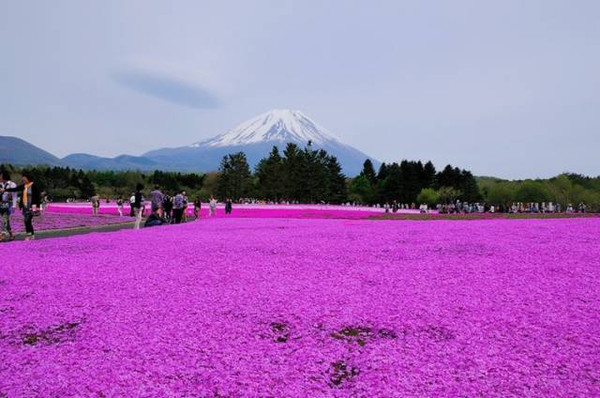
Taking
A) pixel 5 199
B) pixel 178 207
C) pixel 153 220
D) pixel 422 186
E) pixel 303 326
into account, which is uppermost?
pixel 422 186

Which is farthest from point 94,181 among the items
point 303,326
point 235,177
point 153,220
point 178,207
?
point 303,326

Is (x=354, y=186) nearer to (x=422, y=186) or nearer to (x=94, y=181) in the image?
(x=422, y=186)

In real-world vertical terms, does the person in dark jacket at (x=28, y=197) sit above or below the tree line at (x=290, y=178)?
below

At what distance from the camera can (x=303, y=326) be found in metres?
6.66

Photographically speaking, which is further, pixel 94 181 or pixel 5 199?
pixel 94 181

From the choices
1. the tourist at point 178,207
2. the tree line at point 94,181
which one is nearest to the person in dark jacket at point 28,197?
the tourist at point 178,207

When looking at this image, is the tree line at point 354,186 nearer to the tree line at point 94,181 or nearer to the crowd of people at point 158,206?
the tree line at point 94,181

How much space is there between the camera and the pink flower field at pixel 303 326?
4844mm

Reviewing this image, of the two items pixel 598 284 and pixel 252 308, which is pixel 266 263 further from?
pixel 598 284

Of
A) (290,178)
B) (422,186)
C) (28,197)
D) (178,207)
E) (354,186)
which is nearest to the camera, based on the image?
(28,197)

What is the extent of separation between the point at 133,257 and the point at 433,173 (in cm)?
11538

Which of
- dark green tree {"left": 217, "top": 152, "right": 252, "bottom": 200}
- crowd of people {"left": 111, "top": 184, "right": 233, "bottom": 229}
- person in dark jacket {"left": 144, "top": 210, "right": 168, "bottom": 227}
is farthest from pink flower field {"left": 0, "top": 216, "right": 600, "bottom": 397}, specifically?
dark green tree {"left": 217, "top": 152, "right": 252, "bottom": 200}

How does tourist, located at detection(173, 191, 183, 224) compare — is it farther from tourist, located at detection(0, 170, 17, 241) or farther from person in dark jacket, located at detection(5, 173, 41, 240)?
person in dark jacket, located at detection(5, 173, 41, 240)

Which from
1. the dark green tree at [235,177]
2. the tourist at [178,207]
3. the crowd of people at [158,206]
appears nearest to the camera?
the crowd of people at [158,206]
